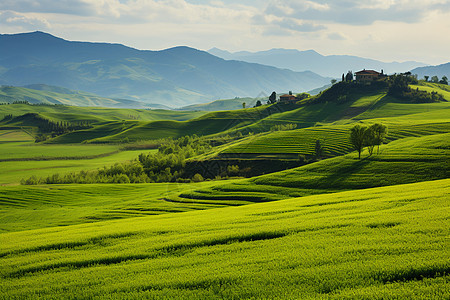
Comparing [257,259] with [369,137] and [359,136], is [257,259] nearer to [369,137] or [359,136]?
[359,136]

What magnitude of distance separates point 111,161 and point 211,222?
156 metres

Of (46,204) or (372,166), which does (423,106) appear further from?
(46,204)

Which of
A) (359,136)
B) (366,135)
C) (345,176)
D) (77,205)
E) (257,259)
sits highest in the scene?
(366,135)

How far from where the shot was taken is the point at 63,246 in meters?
28.6

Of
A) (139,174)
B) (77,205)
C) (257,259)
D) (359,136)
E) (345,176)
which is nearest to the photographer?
(257,259)

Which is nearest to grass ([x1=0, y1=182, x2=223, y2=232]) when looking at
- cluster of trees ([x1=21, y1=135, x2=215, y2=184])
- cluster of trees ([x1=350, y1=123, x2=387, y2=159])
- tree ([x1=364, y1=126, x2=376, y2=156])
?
cluster of trees ([x1=21, y1=135, x2=215, y2=184])

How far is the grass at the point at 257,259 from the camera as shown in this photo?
53.7 ft

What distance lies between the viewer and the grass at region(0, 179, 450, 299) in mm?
Result: 16375

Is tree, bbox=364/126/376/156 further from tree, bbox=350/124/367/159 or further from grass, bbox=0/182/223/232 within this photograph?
grass, bbox=0/182/223/232

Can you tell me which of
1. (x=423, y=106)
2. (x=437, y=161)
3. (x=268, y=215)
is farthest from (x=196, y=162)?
(x=423, y=106)

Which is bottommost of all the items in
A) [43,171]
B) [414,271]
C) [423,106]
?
[43,171]

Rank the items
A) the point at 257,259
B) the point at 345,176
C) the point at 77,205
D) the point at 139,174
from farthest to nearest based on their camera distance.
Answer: the point at 139,174 → the point at 77,205 → the point at 345,176 → the point at 257,259

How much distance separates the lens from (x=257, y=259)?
2025 centimetres

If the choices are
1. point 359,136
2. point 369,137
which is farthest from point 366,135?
point 359,136
